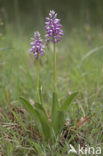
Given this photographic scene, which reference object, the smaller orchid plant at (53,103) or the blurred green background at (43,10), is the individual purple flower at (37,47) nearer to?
the smaller orchid plant at (53,103)

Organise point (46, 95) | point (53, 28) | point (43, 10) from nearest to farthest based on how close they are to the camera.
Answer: point (53, 28) → point (46, 95) → point (43, 10)

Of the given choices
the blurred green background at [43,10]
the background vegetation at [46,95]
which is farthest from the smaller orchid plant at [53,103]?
the blurred green background at [43,10]

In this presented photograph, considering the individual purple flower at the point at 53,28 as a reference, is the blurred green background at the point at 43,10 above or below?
above

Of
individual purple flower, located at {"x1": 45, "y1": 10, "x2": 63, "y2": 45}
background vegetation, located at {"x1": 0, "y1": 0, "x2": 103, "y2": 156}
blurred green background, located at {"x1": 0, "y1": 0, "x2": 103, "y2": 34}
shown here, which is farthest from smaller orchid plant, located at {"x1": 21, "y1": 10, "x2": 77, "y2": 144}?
blurred green background, located at {"x1": 0, "y1": 0, "x2": 103, "y2": 34}

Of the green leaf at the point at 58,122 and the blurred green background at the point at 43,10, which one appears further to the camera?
the blurred green background at the point at 43,10

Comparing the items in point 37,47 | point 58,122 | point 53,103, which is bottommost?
point 58,122

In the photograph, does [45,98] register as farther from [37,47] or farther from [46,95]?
[37,47]

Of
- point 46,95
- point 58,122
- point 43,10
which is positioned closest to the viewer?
point 58,122

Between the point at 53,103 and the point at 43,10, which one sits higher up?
the point at 43,10

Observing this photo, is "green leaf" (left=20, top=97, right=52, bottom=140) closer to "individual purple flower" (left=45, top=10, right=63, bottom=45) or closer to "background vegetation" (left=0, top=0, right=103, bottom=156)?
"background vegetation" (left=0, top=0, right=103, bottom=156)

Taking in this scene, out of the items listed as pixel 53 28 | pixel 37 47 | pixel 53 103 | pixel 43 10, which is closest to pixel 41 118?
pixel 53 103

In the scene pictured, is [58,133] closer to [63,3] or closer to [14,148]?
[14,148]

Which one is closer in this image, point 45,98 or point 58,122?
point 58,122
